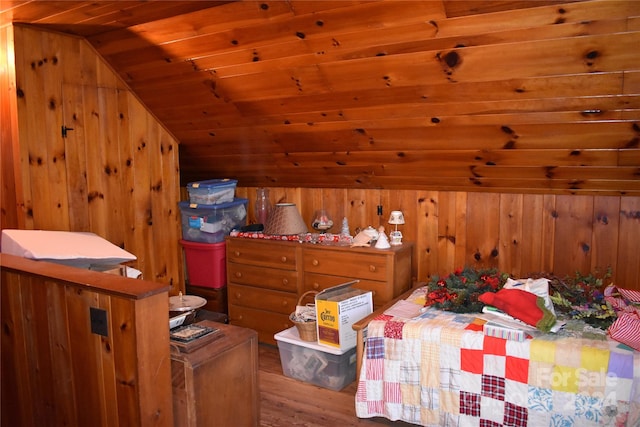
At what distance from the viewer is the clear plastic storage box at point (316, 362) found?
295 centimetres

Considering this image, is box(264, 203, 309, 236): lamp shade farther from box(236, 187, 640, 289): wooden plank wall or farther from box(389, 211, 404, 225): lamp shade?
box(389, 211, 404, 225): lamp shade

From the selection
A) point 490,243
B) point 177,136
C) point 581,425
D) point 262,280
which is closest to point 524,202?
point 490,243

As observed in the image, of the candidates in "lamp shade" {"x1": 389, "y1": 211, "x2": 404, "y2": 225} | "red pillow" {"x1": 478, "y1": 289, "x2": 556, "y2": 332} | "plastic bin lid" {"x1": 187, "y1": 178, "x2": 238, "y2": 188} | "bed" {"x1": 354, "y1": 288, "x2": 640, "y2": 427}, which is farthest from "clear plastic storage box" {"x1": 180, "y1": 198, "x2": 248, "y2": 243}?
"red pillow" {"x1": 478, "y1": 289, "x2": 556, "y2": 332}

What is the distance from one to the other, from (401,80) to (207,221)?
195 centimetres

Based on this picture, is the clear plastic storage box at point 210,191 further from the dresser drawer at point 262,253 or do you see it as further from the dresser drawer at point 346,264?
the dresser drawer at point 346,264

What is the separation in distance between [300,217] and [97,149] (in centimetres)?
146

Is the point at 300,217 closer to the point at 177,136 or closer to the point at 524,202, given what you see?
Answer: the point at 177,136

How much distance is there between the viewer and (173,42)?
2.77 m

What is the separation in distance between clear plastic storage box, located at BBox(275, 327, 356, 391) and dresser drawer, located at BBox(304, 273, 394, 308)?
0.37 m

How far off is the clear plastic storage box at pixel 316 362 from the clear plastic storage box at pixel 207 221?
109cm

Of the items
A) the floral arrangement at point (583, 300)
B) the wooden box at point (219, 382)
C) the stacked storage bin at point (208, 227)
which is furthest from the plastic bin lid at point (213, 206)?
the floral arrangement at point (583, 300)

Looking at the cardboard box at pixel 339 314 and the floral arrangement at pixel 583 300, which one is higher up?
the floral arrangement at pixel 583 300

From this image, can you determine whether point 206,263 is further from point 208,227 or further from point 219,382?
point 219,382

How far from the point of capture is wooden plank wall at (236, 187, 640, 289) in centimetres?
285
